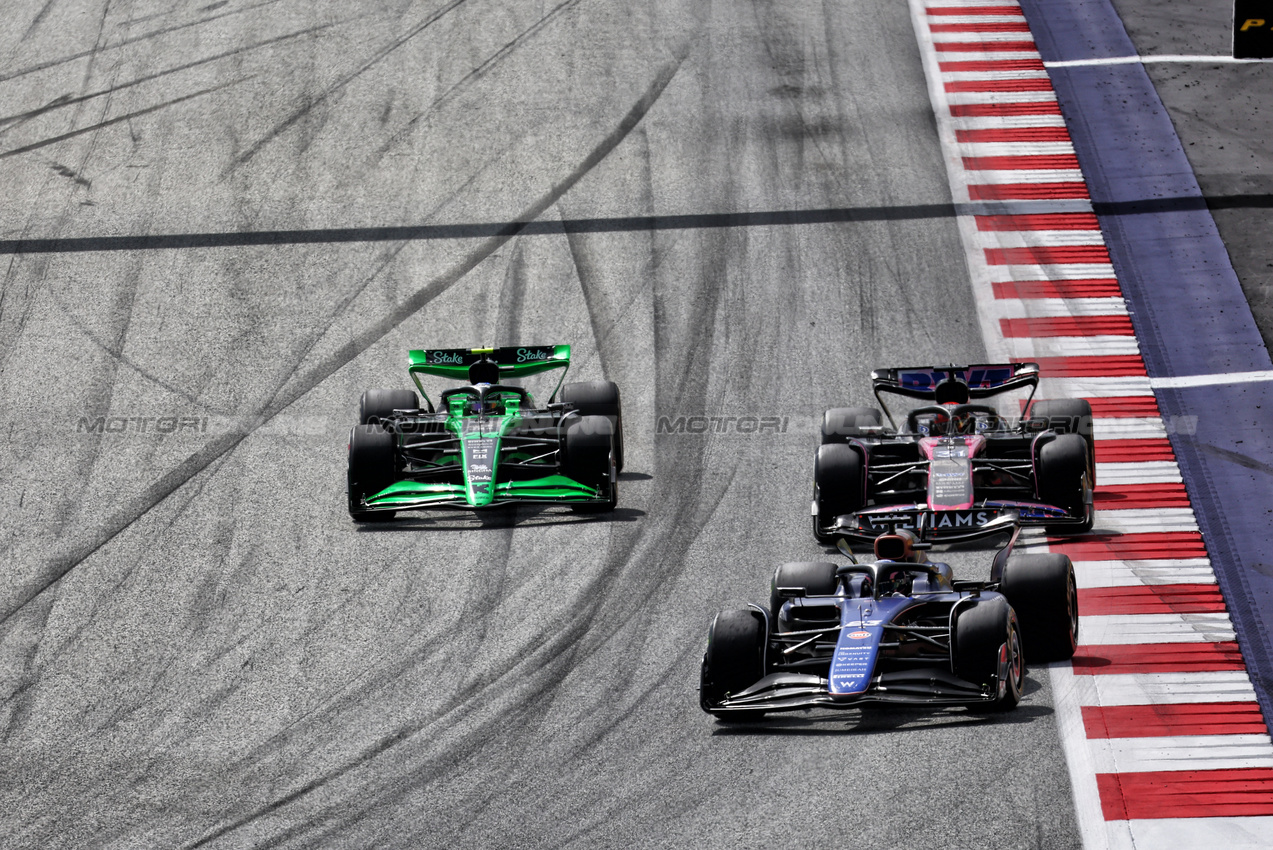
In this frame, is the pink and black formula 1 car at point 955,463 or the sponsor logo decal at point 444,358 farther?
the sponsor logo decal at point 444,358

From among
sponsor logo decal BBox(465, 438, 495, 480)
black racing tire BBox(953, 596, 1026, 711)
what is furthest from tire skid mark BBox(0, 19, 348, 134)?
black racing tire BBox(953, 596, 1026, 711)

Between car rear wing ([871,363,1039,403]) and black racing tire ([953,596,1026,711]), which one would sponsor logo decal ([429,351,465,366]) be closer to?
car rear wing ([871,363,1039,403])

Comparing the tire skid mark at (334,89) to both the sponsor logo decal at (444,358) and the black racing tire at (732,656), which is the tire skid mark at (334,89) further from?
the black racing tire at (732,656)

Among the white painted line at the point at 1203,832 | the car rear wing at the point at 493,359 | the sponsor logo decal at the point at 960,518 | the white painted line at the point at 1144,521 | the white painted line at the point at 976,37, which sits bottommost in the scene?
the white painted line at the point at 1203,832

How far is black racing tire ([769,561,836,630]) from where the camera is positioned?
12.6m

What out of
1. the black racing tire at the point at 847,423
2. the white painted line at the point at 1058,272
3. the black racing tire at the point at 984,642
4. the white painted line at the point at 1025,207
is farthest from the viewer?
the white painted line at the point at 1025,207

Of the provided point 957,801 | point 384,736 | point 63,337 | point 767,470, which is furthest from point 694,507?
point 63,337

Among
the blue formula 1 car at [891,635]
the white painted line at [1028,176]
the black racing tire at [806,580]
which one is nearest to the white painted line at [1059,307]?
the white painted line at [1028,176]

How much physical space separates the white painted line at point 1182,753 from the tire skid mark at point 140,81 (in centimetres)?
1948

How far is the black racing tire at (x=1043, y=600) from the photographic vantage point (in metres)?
12.2

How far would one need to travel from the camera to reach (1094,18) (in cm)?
2619

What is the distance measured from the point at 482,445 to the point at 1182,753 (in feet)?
23.3

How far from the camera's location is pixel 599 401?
17078 mm

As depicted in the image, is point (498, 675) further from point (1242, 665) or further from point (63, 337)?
point (63, 337)
